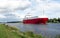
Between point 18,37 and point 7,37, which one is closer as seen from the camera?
point 7,37

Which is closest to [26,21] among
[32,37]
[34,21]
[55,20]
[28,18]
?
[28,18]

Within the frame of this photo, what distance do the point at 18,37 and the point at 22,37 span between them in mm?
1050

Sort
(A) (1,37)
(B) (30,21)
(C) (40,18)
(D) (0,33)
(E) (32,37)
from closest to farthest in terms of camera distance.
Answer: (A) (1,37), (D) (0,33), (E) (32,37), (C) (40,18), (B) (30,21)

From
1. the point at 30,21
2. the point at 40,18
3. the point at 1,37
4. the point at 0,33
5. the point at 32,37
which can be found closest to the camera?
the point at 1,37

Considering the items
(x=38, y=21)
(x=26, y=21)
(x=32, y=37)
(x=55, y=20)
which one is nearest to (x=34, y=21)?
(x=38, y=21)

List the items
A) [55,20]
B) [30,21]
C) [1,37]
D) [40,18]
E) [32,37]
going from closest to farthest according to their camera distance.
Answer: [1,37]
[32,37]
[40,18]
[30,21]
[55,20]

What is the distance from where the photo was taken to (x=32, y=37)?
2030 centimetres

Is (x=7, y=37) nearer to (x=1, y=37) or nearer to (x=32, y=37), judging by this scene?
(x=1, y=37)

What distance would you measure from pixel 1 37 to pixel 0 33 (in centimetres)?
110

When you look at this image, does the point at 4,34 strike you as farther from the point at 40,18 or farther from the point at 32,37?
the point at 40,18

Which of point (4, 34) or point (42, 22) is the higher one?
point (4, 34)

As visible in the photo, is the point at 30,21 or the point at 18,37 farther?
the point at 30,21

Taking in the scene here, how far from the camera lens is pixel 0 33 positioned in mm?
15758

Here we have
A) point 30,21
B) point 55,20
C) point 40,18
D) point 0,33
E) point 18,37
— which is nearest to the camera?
point 0,33
